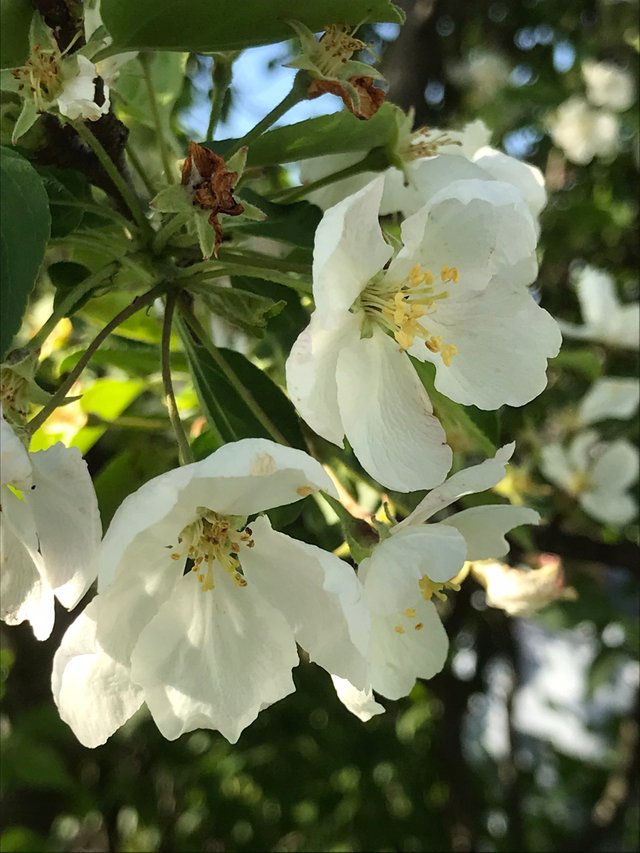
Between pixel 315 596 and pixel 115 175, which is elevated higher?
pixel 115 175

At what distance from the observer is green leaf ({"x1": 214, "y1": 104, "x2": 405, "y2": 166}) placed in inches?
23.3

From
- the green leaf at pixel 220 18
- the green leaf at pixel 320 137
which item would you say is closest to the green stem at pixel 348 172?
the green leaf at pixel 320 137

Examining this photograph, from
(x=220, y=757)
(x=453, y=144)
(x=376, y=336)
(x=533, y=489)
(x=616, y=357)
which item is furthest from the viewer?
(x=220, y=757)

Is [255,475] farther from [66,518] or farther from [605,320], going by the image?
[605,320]

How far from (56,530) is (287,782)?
1.47 metres

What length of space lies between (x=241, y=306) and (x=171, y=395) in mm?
88

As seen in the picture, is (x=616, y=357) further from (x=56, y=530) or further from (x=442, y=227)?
(x=56, y=530)

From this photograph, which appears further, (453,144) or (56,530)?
(453,144)

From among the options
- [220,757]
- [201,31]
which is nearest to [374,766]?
[220,757]

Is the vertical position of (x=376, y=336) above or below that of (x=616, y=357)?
above

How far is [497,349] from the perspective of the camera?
56 cm

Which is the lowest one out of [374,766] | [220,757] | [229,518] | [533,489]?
[374,766]

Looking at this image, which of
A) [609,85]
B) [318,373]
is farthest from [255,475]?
[609,85]

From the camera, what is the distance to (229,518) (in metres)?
0.53
